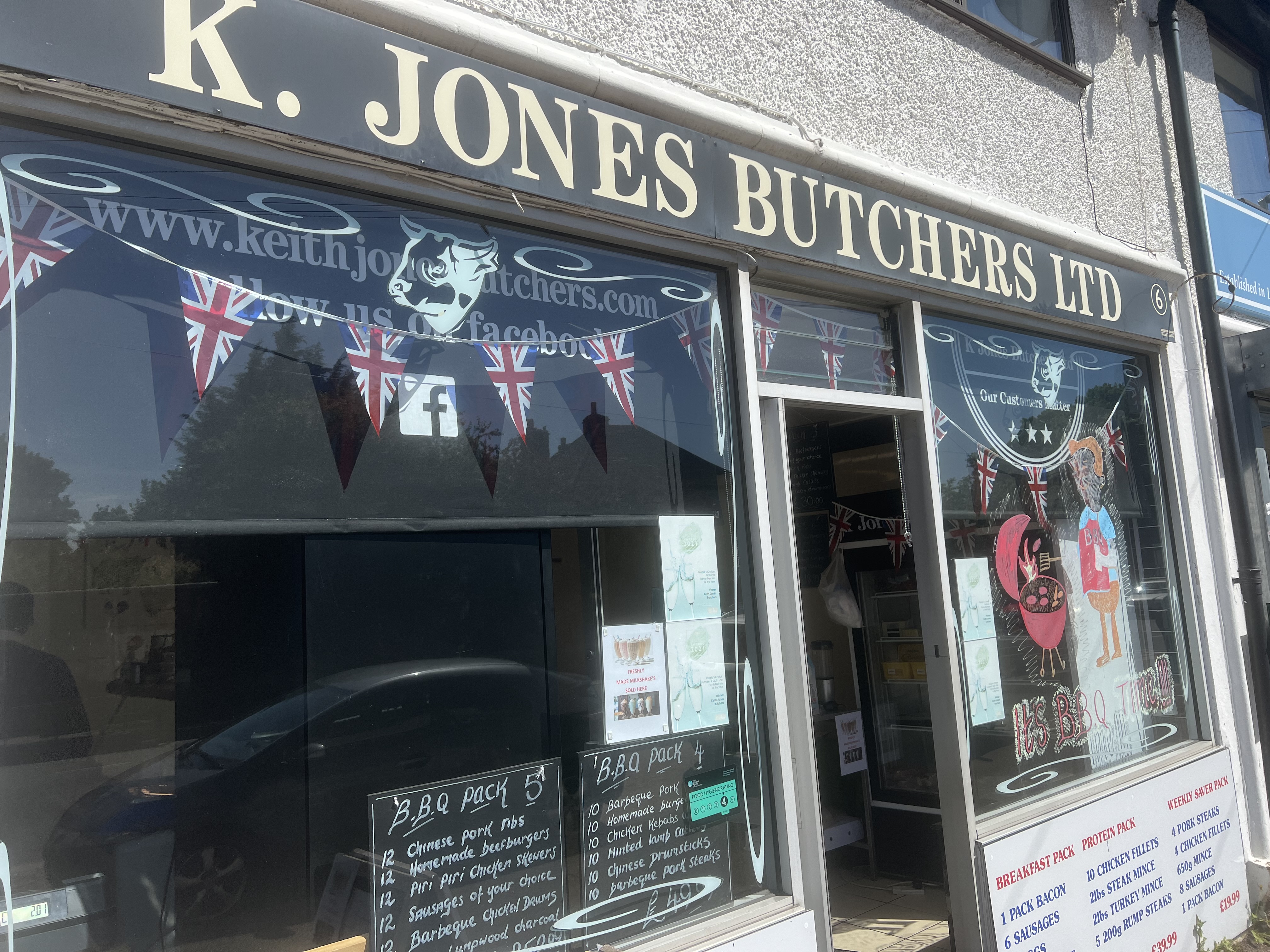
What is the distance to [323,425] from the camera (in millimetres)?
2271

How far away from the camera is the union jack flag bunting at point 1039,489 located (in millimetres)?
4316

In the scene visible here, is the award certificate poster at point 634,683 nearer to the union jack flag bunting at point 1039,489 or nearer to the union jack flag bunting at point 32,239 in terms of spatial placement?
the union jack flag bunting at point 32,239

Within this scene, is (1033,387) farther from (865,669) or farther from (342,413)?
(342,413)

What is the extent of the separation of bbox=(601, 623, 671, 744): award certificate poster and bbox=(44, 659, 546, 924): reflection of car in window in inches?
10.6

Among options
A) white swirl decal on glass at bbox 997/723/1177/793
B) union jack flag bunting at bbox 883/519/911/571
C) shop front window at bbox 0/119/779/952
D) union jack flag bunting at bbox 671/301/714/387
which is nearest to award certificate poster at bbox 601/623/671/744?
shop front window at bbox 0/119/779/952

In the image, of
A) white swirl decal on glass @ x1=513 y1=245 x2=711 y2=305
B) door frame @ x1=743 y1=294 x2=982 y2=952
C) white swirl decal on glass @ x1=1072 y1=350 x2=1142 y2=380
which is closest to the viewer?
white swirl decal on glass @ x1=513 y1=245 x2=711 y2=305

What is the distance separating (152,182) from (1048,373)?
4046 mm

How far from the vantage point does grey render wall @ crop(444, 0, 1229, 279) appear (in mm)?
3113

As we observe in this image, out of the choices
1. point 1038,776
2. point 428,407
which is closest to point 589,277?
point 428,407

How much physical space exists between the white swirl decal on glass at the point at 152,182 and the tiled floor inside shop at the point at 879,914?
361 cm

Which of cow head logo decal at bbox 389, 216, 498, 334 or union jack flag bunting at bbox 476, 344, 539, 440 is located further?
union jack flag bunting at bbox 476, 344, 539, 440

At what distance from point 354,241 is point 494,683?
49.3 inches

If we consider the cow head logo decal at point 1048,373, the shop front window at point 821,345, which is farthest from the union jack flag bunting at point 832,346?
the cow head logo decal at point 1048,373

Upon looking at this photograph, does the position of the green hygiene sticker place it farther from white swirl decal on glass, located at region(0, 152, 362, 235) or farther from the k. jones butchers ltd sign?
white swirl decal on glass, located at region(0, 152, 362, 235)
